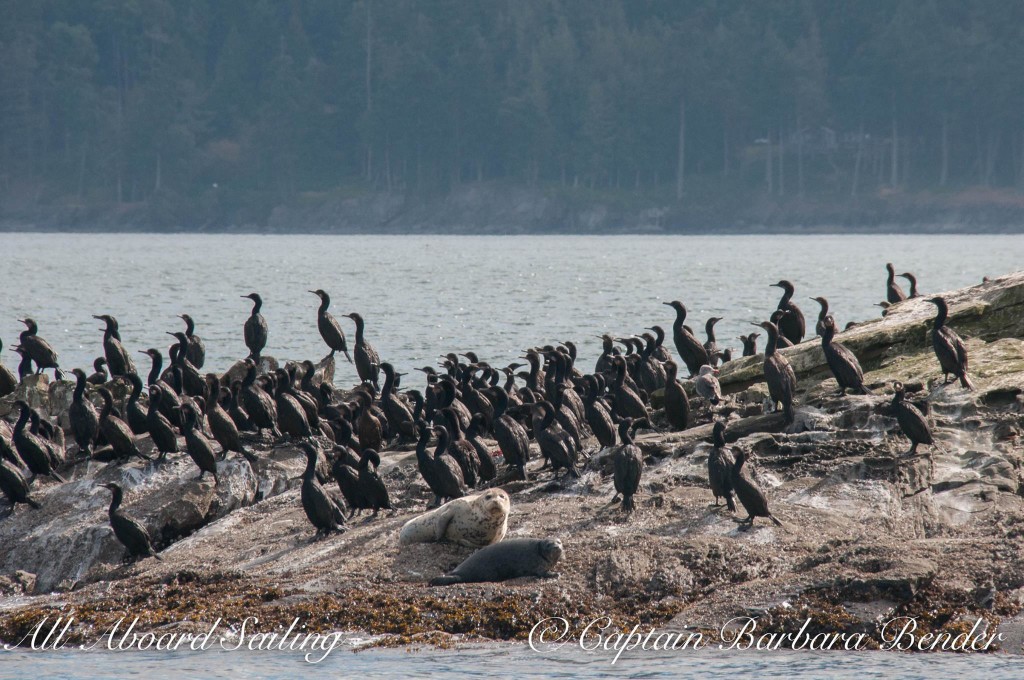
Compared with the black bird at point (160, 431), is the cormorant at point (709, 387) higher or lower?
higher

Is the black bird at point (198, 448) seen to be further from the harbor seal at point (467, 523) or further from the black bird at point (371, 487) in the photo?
the harbor seal at point (467, 523)

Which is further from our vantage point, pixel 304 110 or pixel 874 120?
pixel 304 110

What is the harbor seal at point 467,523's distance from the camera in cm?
1308

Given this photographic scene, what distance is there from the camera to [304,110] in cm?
14325

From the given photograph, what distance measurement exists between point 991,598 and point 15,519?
1055cm

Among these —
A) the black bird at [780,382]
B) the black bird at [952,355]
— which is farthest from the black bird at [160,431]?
the black bird at [952,355]

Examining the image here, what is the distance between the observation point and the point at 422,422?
53.9 feet

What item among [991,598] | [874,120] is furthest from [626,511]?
[874,120]

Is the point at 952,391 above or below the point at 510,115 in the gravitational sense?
below

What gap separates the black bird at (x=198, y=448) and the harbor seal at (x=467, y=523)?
3.69m

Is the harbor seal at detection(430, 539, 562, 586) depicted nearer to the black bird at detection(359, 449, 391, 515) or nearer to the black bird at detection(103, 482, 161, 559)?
the black bird at detection(359, 449, 391, 515)

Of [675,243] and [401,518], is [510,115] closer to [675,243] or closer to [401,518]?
[675,243]

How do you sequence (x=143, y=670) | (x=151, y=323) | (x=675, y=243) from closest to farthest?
(x=143, y=670)
(x=151, y=323)
(x=675, y=243)

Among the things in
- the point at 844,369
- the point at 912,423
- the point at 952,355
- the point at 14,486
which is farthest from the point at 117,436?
the point at 952,355
